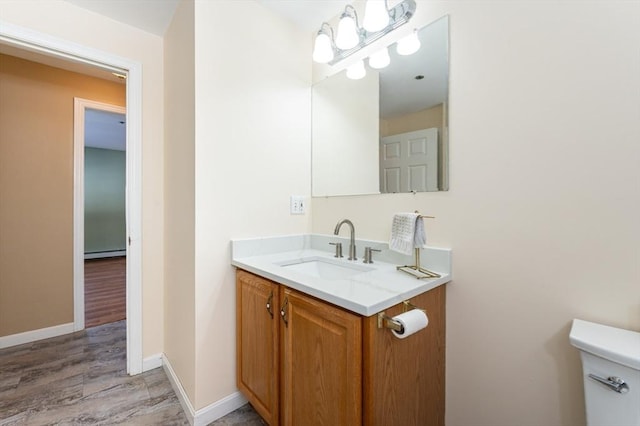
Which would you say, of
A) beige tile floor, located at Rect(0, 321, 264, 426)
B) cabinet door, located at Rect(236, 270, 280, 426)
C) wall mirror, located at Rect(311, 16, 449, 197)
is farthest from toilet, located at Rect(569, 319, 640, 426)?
beige tile floor, located at Rect(0, 321, 264, 426)

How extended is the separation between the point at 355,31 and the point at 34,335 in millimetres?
3353

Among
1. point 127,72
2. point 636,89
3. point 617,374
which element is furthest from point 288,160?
point 617,374

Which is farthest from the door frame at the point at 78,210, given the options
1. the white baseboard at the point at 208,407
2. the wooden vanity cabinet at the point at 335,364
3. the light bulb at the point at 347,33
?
the light bulb at the point at 347,33

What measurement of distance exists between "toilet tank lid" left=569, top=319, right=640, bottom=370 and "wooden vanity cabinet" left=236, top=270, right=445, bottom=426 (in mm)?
447

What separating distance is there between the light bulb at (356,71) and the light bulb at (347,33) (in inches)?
4.6

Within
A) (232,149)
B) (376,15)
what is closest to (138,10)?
(232,149)

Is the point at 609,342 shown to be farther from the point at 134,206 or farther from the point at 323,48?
the point at 134,206

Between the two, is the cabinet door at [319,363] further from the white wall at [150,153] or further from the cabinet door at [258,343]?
the white wall at [150,153]

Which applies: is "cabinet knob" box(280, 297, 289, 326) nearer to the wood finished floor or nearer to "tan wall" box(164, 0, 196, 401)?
"tan wall" box(164, 0, 196, 401)

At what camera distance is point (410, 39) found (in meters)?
1.32

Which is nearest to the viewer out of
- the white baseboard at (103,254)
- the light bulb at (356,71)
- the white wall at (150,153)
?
the light bulb at (356,71)

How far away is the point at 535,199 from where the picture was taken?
3.23 feet

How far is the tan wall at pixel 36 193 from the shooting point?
216cm

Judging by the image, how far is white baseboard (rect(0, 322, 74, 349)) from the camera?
84.2 inches
